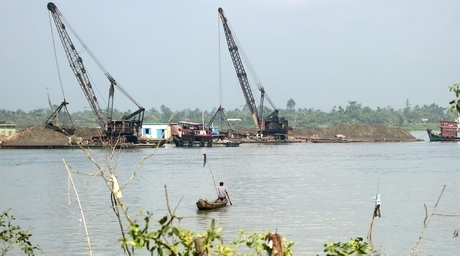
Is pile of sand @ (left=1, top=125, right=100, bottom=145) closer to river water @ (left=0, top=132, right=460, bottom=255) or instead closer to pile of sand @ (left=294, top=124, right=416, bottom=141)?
pile of sand @ (left=294, top=124, right=416, bottom=141)

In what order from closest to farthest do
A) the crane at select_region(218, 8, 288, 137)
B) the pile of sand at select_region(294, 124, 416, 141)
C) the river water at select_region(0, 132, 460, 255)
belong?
the river water at select_region(0, 132, 460, 255)
the crane at select_region(218, 8, 288, 137)
the pile of sand at select_region(294, 124, 416, 141)

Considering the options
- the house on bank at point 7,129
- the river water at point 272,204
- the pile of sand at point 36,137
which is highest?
the house on bank at point 7,129

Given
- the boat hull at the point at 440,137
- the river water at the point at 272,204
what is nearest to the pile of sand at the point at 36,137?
the river water at the point at 272,204

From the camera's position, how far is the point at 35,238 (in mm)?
17609

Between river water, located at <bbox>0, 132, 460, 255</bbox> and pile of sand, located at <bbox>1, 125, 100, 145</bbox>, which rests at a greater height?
pile of sand, located at <bbox>1, 125, 100, 145</bbox>

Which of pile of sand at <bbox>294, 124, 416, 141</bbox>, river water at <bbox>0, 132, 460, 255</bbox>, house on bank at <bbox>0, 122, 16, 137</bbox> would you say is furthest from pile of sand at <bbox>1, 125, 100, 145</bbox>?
river water at <bbox>0, 132, 460, 255</bbox>

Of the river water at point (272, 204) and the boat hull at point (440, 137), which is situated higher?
the boat hull at point (440, 137)

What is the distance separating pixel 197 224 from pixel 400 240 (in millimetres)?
5809

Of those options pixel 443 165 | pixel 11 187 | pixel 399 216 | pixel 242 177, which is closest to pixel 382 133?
pixel 443 165

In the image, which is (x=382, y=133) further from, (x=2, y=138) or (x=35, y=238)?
(x=35, y=238)

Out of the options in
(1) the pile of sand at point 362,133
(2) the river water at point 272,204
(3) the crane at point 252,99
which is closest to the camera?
(2) the river water at point 272,204

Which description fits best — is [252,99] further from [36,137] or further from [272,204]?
[272,204]

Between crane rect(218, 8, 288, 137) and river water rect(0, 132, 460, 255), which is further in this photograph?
crane rect(218, 8, 288, 137)

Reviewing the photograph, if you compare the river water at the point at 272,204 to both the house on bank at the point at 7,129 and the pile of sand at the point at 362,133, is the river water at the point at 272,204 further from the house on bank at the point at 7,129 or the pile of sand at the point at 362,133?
the pile of sand at the point at 362,133
